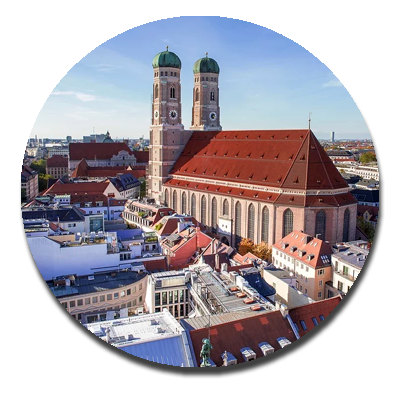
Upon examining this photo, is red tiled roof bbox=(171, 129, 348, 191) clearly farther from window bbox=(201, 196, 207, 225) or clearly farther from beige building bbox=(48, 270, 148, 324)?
beige building bbox=(48, 270, 148, 324)

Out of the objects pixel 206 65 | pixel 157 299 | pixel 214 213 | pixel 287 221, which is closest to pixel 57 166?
pixel 206 65

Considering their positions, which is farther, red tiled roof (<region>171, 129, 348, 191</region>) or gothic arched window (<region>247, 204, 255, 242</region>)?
gothic arched window (<region>247, 204, 255, 242</region>)

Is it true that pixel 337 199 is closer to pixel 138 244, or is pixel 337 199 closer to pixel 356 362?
pixel 138 244

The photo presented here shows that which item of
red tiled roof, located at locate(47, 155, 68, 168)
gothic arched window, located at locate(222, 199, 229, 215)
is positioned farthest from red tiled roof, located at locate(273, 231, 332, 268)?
red tiled roof, located at locate(47, 155, 68, 168)

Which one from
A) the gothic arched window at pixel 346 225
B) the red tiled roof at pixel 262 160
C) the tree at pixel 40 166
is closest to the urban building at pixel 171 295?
the red tiled roof at pixel 262 160

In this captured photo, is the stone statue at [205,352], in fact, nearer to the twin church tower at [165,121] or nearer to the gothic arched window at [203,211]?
the gothic arched window at [203,211]

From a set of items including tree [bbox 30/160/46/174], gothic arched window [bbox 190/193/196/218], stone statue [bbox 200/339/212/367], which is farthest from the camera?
tree [bbox 30/160/46/174]
